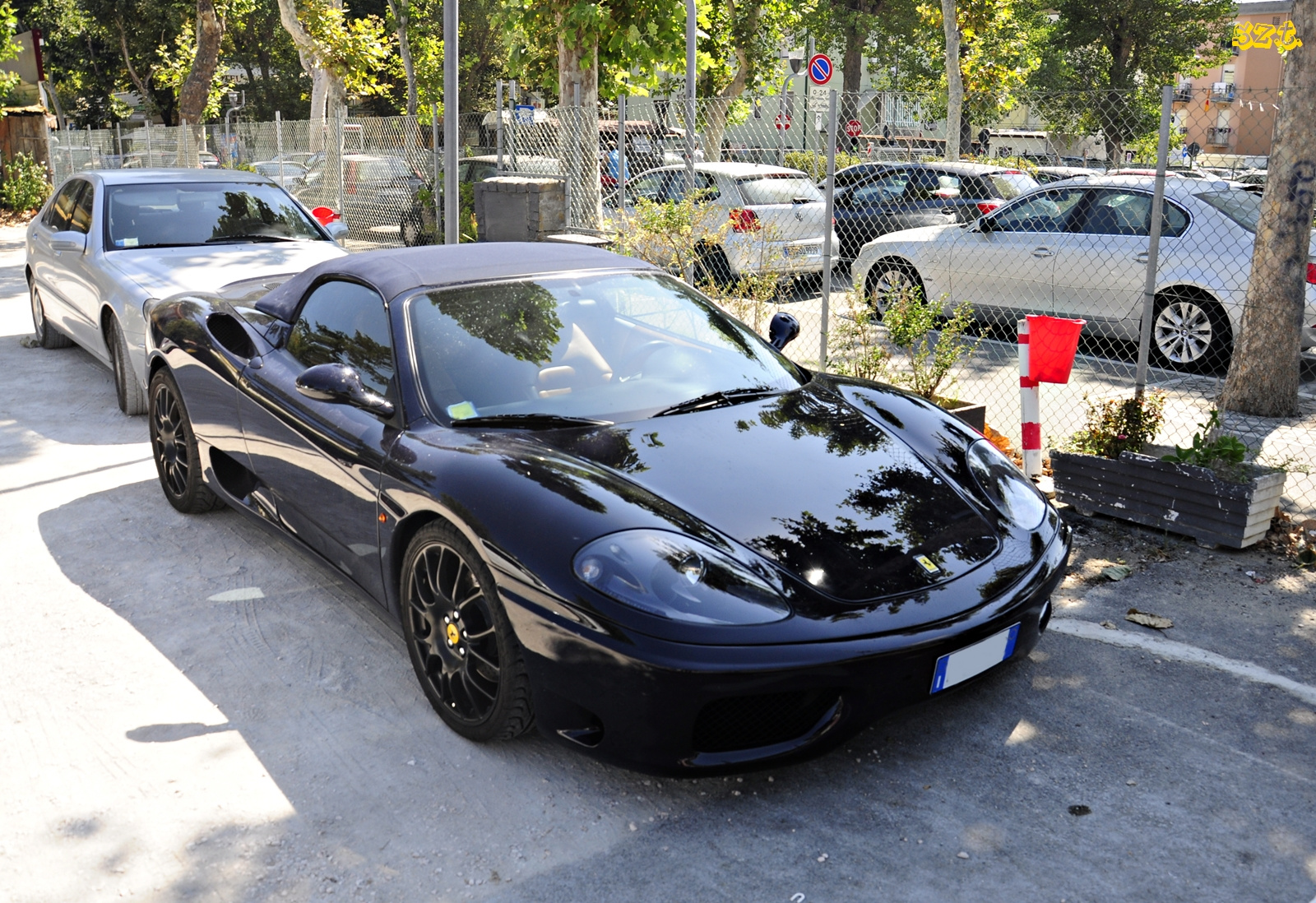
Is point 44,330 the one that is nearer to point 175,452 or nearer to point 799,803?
point 175,452

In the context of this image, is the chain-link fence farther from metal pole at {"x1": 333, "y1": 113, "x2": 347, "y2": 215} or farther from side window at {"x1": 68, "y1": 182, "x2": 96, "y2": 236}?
side window at {"x1": 68, "y1": 182, "x2": 96, "y2": 236}

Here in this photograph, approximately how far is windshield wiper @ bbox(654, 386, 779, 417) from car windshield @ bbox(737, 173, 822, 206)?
28.6 ft

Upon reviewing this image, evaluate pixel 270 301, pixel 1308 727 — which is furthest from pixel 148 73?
pixel 1308 727

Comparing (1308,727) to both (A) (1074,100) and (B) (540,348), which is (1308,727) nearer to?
(B) (540,348)

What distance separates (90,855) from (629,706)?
1.46 m

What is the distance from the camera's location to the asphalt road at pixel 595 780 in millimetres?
2961

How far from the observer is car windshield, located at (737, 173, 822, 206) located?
1283 cm

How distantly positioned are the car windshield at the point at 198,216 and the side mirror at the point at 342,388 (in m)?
4.74

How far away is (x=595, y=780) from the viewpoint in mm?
3416

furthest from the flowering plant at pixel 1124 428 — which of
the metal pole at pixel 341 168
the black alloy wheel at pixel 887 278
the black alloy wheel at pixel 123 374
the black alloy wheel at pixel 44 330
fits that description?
the metal pole at pixel 341 168

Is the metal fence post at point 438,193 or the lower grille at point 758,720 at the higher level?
the metal fence post at point 438,193

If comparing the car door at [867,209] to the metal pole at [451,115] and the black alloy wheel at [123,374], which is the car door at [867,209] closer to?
the metal pole at [451,115]

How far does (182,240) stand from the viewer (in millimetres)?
8188

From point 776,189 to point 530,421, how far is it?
971cm
